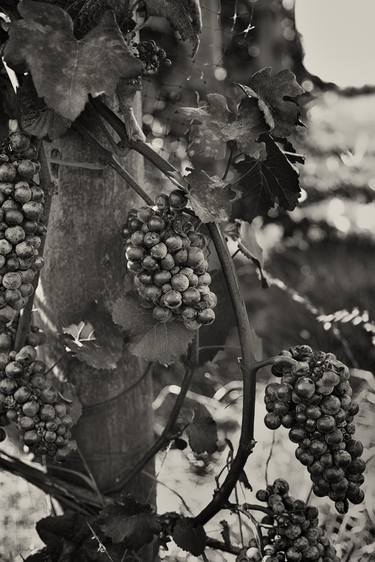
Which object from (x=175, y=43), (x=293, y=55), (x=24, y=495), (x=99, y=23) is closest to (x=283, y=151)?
(x=99, y=23)

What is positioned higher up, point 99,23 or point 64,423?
point 99,23

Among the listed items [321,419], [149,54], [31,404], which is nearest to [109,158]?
[149,54]

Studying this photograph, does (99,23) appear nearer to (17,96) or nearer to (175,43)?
(17,96)

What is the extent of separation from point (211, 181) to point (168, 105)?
105cm

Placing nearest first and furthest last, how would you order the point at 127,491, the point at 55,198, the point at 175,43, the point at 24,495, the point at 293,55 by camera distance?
the point at 55,198, the point at 127,491, the point at 24,495, the point at 175,43, the point at 293,55

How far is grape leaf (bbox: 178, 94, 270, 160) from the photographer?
988 millimetres

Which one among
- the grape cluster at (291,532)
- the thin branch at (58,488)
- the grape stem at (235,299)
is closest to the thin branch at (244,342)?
the grape stem at (235,299)

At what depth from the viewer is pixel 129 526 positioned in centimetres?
116

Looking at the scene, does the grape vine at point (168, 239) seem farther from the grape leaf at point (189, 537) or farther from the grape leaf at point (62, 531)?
the grape leaf at point (62, 531)

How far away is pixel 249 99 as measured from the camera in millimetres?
978

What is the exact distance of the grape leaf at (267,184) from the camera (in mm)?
1092

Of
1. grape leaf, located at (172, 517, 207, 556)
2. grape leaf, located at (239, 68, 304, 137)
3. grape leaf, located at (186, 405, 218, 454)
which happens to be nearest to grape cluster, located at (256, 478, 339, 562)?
grape leaf, located at (172, 517, 207, 556)

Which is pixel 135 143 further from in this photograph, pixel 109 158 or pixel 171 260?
pixel 171 260

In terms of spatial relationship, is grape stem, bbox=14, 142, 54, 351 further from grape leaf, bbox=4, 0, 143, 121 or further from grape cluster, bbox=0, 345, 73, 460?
grape leaf, bbox=4, 0, 143, 121
